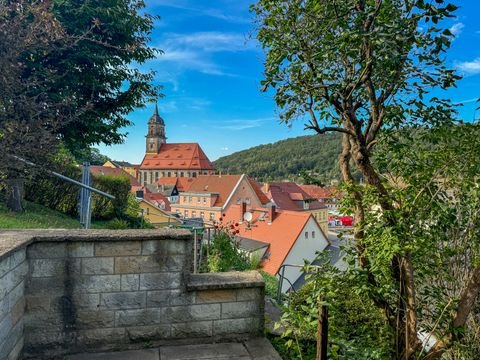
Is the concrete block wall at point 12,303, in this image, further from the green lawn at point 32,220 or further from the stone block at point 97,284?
the green lawn at point 32,220

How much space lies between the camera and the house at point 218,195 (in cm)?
3403

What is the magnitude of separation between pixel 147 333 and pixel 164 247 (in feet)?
2.12

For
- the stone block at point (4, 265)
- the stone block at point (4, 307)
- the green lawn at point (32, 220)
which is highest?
the stone block at point (4, 265)

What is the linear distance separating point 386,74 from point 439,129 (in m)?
0.56

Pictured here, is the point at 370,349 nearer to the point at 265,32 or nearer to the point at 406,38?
the point at 406,38

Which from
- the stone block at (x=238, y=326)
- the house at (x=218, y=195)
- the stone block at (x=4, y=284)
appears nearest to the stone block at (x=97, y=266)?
the stone block at (x=4, y=284)

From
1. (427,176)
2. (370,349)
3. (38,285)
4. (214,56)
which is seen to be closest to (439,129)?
(427,176)

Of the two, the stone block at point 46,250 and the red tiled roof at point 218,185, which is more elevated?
the red tiled roof at point 218,185

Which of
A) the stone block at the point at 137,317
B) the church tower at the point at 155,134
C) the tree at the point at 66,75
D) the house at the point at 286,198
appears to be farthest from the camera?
the church tower at the point at 155,134

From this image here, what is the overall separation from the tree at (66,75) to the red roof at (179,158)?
57694 mm

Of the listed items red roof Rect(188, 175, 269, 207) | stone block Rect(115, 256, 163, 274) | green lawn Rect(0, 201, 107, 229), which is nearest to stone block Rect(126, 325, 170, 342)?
stone block Rect(115, 256, 163, 274)

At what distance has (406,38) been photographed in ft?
5.58

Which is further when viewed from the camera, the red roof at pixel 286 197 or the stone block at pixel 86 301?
the red roof at pixel 286 197

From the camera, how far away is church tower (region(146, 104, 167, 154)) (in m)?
71.8
